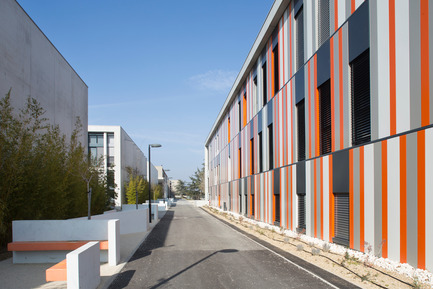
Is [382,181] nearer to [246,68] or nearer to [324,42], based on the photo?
[324,42]

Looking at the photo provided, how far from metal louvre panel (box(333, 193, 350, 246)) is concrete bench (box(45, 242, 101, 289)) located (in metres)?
8.00

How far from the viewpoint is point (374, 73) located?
33.5ft

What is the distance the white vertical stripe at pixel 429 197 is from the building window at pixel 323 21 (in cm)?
715

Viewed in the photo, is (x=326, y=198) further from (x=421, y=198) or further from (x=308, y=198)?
(x=421, y=198)

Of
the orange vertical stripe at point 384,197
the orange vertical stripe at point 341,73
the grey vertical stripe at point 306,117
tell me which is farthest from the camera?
the grey vertical stripe at point 306,117

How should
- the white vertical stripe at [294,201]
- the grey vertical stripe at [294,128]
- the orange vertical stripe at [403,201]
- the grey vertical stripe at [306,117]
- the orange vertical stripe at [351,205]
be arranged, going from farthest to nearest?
the grey vertical stripe at [294,128] < the white vertical stripe at [294,201] < the grey vertical stripe at [306,117] < the orange vertical stripe at [351,205] < the orange vertical stripe at [403,201]

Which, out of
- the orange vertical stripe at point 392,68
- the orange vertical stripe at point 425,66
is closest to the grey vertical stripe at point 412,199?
the orange vertical stripe at point 425,66

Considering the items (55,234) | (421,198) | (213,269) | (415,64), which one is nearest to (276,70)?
(415,64)

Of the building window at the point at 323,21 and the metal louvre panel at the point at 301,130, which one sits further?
the metal louvre panel at the point at 301,130

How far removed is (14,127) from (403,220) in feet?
40.8

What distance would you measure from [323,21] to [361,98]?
444 centimetres

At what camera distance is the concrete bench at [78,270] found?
666 centimetres

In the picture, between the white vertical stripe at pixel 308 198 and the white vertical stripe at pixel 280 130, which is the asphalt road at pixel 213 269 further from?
the white vertical stripe at pixel 280 130

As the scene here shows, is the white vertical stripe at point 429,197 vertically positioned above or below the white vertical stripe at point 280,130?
below
